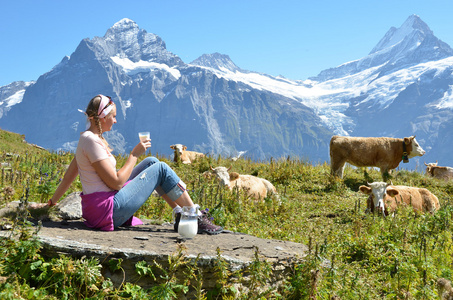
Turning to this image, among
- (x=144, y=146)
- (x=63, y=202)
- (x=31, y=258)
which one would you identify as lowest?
(x=31, y=258)

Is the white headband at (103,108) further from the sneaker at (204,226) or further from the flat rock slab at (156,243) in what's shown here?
the sneaker at (204,226)

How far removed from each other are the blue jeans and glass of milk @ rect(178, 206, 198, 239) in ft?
2.02

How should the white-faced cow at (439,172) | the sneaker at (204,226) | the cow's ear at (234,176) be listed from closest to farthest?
the sneaker at (204,226) < the cow's ear at (234,176) < the white-faced cow at (439,172)

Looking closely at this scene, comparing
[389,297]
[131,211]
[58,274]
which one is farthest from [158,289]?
[389,297]

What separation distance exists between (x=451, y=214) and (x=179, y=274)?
23.8ft

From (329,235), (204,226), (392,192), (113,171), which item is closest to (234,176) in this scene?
(392,192)

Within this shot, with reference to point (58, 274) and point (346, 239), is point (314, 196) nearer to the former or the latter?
point (346, 239)

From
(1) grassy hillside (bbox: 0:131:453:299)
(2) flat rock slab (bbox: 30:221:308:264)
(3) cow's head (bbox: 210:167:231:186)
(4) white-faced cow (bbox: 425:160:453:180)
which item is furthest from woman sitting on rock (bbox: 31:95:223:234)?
(4) white-faced cow (bbox: 425:160:453:180)

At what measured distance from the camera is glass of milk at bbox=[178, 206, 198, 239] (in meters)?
5.25

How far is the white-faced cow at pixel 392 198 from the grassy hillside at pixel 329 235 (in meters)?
0.58

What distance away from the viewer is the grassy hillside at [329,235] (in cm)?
481

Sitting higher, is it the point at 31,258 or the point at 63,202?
the point at 63,202

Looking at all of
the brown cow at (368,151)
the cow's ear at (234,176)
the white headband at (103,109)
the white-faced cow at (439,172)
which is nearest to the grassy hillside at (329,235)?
the cow's ear at (234,176)

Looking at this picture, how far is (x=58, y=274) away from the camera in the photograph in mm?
4000
